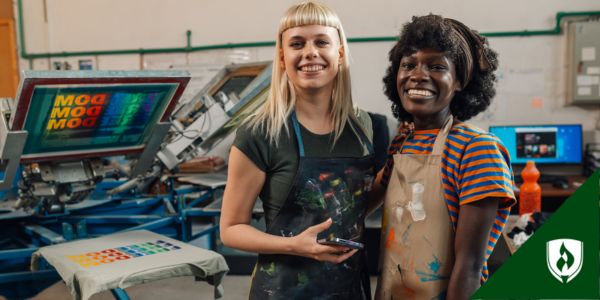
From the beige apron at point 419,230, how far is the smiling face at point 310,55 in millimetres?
279

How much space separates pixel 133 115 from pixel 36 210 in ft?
3.31

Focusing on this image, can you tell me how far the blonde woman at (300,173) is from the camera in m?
1.09

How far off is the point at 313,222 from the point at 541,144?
355 centimetres

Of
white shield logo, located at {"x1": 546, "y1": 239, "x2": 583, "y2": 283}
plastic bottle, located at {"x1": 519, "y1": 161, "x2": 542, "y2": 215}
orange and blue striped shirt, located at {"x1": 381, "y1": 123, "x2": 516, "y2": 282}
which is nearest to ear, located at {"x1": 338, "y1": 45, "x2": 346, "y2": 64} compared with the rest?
orange and blue striped shirt, located at {"x1": 381, "y1": 123, "x2": 516, "y2": 282}

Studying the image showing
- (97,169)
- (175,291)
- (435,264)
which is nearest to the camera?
(435,264)

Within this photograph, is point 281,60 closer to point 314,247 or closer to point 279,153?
point 279,153

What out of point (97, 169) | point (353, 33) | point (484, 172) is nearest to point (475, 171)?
point (484, 172)


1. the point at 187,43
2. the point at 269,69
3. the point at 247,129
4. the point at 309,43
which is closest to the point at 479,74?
the point at 309,43

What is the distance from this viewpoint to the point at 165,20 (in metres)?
4.89

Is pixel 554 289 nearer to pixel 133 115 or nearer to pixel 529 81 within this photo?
pixel 133 115

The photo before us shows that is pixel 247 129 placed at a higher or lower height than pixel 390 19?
lower

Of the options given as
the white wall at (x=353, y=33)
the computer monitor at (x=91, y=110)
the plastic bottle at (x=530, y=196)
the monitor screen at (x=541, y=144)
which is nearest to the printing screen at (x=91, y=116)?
the computer monitor at (x=91, y=110)

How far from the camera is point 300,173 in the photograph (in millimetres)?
1095

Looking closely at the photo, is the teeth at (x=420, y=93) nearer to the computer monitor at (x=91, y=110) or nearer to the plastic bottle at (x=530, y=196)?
the computer monitor at (x=91, y=110)
